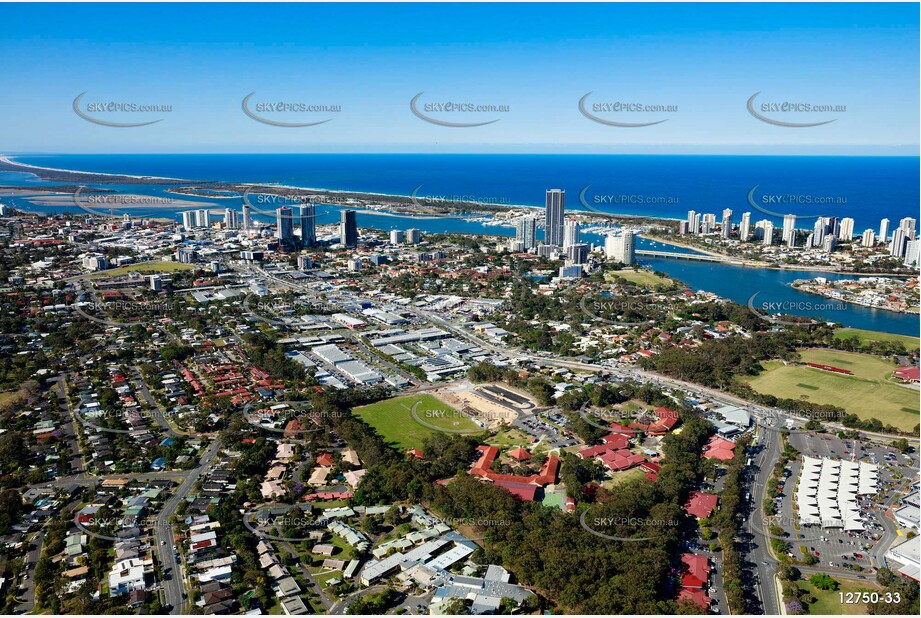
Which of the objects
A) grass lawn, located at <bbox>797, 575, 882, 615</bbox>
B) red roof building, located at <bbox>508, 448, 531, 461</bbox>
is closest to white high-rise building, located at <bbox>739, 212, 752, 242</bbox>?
red roof building, located at <bbox>508, 448, 531, 461</bbox>

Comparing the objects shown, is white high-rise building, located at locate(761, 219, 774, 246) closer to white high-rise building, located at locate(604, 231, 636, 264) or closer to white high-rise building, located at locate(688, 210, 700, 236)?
white high-rise building, located at locate(688, 210, 700, 236)

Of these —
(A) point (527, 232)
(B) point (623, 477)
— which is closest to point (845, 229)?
(A) point (527, 232)

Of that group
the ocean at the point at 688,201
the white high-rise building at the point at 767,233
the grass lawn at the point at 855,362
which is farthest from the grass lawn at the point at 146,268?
the white high-rise building at the point at 767,233

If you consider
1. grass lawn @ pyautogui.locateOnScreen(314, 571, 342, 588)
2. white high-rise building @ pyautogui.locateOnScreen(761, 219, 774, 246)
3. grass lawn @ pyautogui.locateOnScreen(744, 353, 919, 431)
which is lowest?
grass lawn @ pyautogui.locateOnScreen(314, 571, 342, 588)

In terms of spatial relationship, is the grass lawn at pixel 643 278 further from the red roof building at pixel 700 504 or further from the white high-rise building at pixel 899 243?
the red roof building at pixel 700 504

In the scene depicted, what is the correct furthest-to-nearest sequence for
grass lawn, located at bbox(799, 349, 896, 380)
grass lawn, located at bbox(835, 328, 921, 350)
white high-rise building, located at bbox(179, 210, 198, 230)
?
white high-rise building, located at bbox(179, 210, 198, 230) < grass lawn, located at bbox(835, 328, 921, 350) < grass lawn, located at bbox(799, 349, 896, 380)

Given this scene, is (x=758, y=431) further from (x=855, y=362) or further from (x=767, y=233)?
(x=767, y=233)

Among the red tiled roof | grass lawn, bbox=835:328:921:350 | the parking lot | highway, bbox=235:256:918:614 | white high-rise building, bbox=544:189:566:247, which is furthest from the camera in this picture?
white high-rise building, bbox=544:189:566:247

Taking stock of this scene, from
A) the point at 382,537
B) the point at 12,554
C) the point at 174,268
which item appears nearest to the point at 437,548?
the point at 382,537
